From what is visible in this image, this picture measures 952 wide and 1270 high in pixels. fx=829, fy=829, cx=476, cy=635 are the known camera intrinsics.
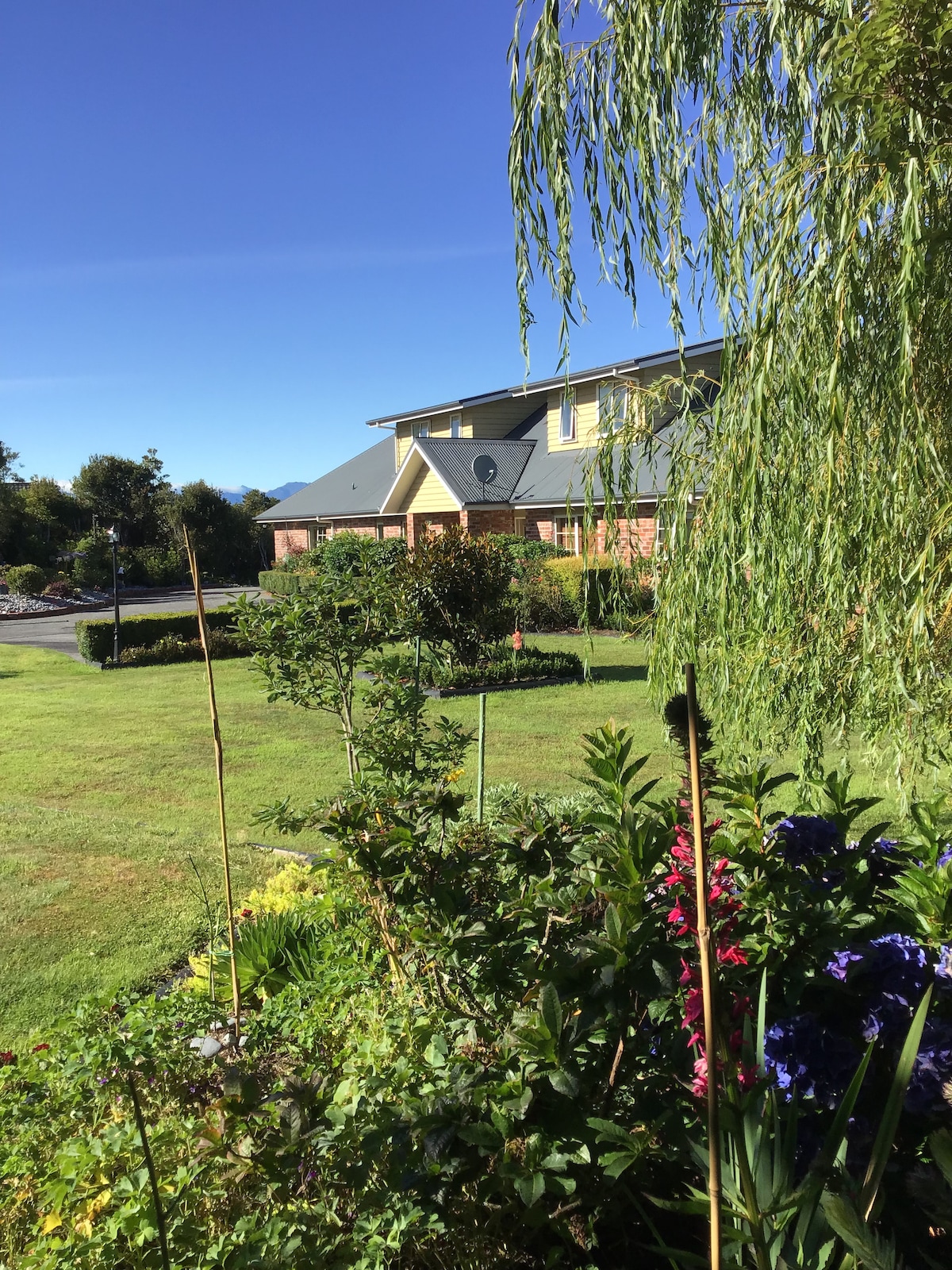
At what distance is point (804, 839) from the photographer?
1.91 meters

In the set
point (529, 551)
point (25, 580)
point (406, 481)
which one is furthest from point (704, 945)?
point (25, 580)

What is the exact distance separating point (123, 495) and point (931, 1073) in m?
45.3

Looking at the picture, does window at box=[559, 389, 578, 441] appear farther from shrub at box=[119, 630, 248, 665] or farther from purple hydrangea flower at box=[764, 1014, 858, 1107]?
purple hydrangea flower at box=[764, 1014, 858, 1107]

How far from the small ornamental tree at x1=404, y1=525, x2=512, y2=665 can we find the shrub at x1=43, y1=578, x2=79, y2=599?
2460 centimetres

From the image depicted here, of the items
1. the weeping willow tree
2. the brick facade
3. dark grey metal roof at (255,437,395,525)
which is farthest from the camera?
dark grey metal roof at (255,437,395,525)

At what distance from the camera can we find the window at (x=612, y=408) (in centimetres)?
405

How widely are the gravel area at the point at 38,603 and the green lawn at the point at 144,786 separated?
16.5 metres

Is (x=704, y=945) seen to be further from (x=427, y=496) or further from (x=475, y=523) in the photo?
(x=427, y=496)

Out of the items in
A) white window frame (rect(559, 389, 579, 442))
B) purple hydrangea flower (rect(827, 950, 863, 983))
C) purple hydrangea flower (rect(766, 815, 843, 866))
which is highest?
white window frame (rect(559, 389, 579, 442))

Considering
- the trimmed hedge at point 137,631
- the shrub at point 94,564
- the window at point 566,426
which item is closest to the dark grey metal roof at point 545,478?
the window at point 566,426

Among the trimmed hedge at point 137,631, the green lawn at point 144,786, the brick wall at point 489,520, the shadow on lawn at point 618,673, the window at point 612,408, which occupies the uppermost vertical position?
the brick wall at point 489,520

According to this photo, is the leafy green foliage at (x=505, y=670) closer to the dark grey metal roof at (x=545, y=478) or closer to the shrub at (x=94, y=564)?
the dark grey metal roof at (x=545, y=478)

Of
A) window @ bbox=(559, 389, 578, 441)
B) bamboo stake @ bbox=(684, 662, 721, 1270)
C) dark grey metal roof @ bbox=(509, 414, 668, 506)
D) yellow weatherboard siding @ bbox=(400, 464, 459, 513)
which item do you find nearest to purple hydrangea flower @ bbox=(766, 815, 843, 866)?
bamboo stake @ bbox=(684, 662, 721, 1270)

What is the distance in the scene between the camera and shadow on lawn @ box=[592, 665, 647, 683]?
41.9ft
